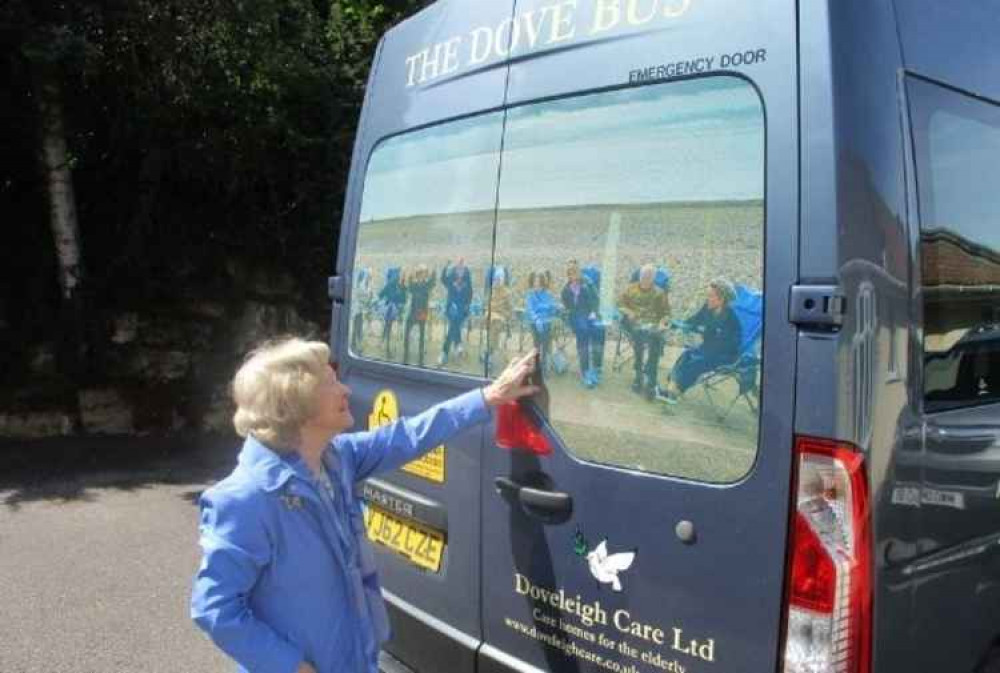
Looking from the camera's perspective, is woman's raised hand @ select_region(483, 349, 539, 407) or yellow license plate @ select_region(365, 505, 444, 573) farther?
yellow license plate @ select_region(365, 505, 444, 573)

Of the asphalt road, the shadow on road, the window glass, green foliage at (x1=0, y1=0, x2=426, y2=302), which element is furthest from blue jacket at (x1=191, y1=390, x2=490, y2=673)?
green foliage at (x1=0, y1=0, x2=426, y2=302)

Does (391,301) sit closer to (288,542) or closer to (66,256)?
(288,542)

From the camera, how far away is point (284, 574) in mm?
1959

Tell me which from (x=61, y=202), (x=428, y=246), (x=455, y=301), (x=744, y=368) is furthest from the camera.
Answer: (x=61, y=202)

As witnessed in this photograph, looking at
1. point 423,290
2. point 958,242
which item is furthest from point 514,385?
point 958,242

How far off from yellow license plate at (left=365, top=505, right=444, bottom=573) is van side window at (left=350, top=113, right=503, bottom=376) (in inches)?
19.9

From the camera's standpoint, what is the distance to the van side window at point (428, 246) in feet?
8.50

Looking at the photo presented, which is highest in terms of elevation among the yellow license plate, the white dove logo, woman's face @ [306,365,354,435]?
woman's face @ [306,365,354,435]

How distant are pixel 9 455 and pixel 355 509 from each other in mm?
6464

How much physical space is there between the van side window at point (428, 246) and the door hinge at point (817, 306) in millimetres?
969

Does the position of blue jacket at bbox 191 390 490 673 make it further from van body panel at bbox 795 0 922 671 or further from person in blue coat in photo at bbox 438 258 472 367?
van body panel at bbox 795 0 922 671

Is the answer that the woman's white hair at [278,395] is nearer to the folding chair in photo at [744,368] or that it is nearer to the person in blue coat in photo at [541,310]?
the person in blue coat in photo at [541,310]

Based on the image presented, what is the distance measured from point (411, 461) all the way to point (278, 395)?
0.63 metres

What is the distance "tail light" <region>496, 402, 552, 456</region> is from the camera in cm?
237
